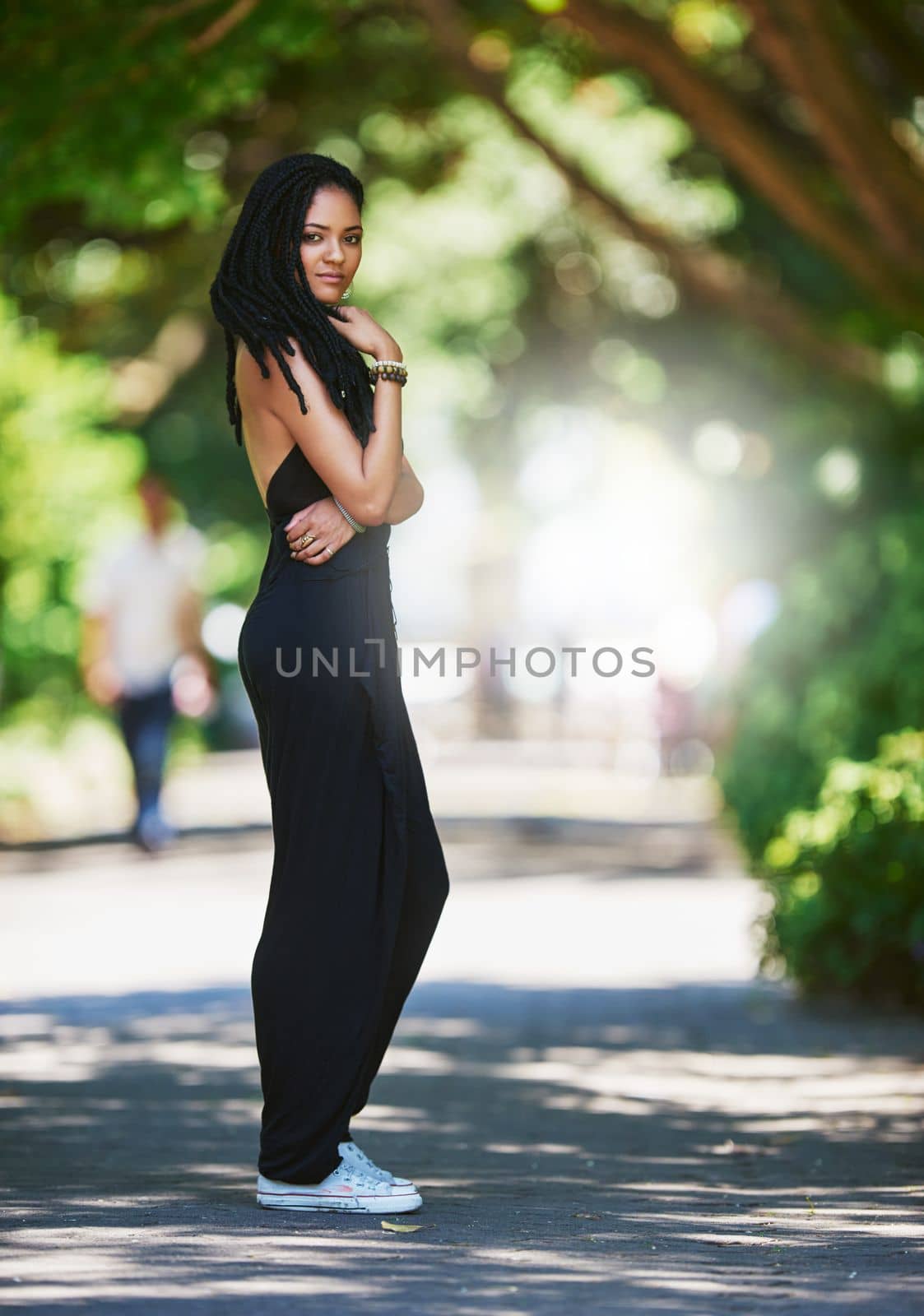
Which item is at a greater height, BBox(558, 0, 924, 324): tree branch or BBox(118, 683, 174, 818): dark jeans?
BBox(558, 0, 924, 324): tree branch

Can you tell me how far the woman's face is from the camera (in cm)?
482

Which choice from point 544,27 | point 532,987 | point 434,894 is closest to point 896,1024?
point 532,987

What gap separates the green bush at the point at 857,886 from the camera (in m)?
8.34

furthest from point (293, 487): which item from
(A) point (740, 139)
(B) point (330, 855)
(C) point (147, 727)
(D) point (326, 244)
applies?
(C) point (147, 727)

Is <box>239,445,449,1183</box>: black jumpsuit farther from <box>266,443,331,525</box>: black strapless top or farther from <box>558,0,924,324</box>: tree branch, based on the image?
<box>558,0,924,324</box>: tree branch

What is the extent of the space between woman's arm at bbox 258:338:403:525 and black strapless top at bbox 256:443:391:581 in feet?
0.27

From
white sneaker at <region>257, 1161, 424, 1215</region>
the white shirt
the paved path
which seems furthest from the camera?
the white shirt

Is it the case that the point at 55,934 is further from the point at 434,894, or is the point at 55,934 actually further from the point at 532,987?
the point at 434,894

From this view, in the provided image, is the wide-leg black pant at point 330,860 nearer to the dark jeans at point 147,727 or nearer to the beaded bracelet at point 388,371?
the beaded bracelet at point 388,371

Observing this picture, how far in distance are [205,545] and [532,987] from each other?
2017cm

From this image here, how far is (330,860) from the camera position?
4.72 m

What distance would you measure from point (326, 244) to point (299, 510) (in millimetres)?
605

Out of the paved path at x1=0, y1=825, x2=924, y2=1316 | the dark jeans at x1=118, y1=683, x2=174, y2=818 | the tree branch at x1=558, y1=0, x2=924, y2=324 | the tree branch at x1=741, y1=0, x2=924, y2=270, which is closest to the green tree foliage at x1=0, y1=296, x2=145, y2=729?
the dark jeans at x1=118, y1=683, x2=174, y2=818

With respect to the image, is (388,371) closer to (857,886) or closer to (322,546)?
(322,546)
